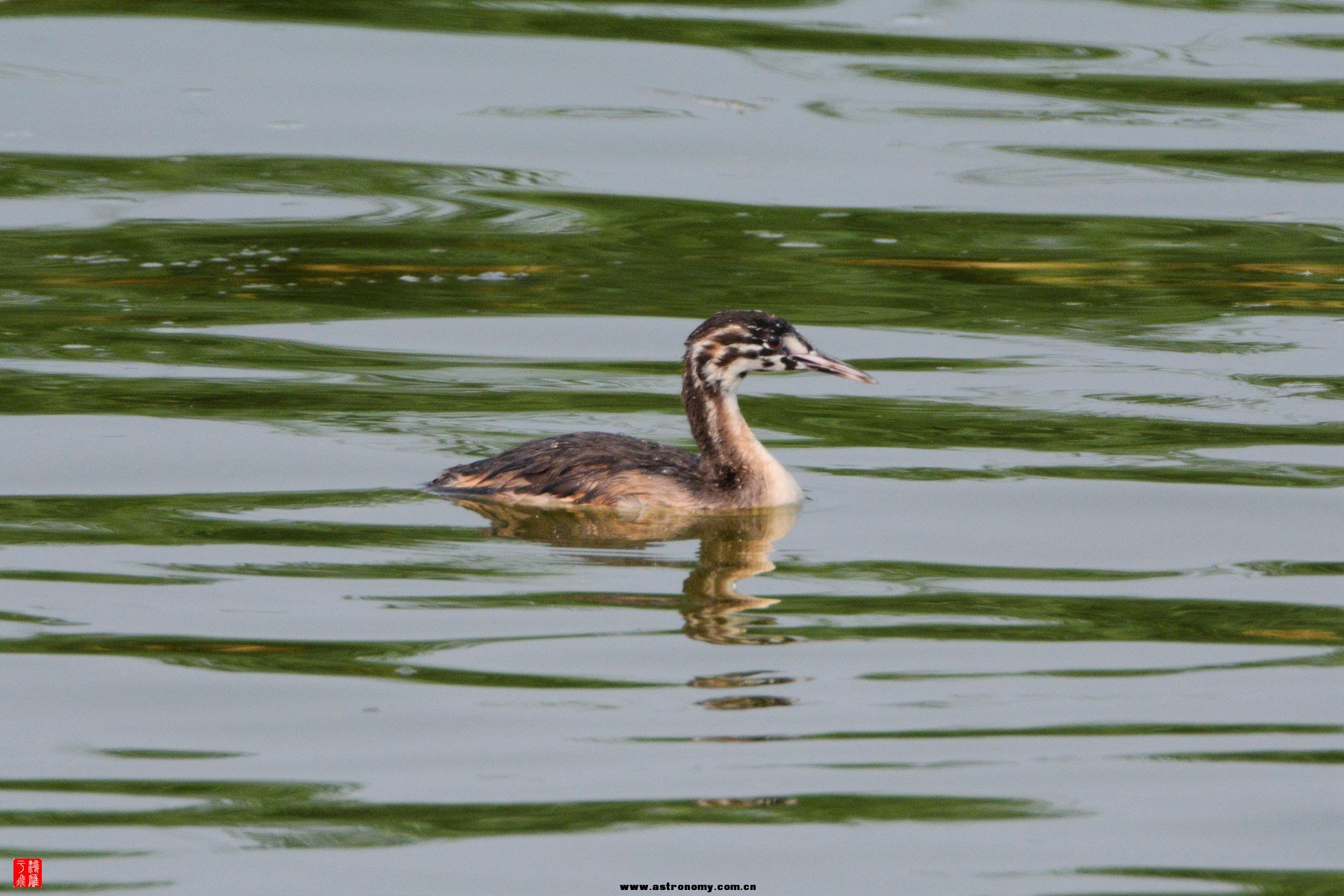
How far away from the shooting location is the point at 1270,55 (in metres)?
18.6

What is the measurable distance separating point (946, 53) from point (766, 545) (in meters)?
10.2

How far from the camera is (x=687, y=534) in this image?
977 centimetres

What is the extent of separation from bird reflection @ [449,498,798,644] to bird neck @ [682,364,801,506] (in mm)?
83

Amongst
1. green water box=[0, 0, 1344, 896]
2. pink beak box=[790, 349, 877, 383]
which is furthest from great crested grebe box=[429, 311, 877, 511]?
green water box=[0, 0, 1344, 896]

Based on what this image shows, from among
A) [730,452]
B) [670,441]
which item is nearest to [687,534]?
[730,452]

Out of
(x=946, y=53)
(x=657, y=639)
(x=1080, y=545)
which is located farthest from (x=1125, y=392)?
(x=946, y=53)

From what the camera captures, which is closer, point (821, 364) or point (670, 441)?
point (821, 364)

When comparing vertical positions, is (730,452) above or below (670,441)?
below

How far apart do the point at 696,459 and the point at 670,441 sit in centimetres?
96

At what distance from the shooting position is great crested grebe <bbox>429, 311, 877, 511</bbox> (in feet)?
32.6

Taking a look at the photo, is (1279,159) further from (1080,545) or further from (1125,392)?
(1080,545)

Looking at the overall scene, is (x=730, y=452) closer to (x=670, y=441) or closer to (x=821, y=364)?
(x=821, y=364)

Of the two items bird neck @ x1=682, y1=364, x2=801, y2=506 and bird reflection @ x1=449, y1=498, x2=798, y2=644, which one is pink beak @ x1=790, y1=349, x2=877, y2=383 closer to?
bird neck @ x1=682, y1=364, x2=801, y2=506

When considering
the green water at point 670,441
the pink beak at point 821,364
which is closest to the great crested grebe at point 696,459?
the pink beak at point 821,364
